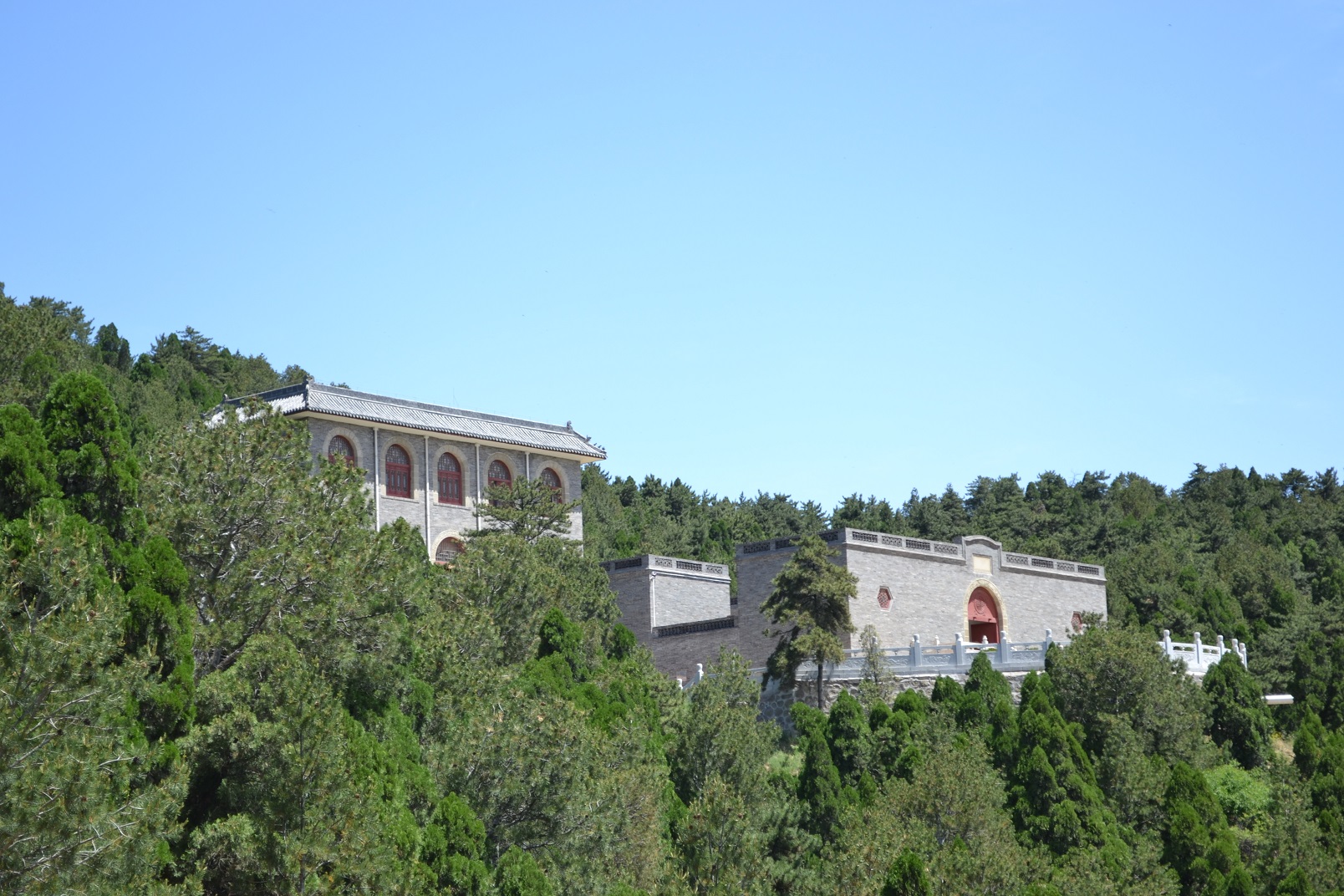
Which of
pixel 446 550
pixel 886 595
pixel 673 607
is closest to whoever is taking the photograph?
pixel 886 595

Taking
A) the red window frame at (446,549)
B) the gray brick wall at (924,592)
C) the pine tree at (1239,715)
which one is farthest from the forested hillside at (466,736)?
the gray brick wall at (924,592)

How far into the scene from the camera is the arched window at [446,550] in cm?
4478

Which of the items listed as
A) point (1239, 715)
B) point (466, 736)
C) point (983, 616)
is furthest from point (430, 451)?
point (466, 736)

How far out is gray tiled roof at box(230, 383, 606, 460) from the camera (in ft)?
142

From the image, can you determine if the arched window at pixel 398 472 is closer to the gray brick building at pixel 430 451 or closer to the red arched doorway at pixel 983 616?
the gray brick building at pixel 430 451

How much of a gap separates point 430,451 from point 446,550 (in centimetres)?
284

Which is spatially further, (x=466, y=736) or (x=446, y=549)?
(x=446, y=549)

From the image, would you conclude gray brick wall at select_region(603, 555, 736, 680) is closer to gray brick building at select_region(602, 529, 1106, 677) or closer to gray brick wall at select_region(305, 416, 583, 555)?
gray brick building at select_region(602, 529, 1106, 677)

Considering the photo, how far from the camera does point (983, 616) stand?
148ft

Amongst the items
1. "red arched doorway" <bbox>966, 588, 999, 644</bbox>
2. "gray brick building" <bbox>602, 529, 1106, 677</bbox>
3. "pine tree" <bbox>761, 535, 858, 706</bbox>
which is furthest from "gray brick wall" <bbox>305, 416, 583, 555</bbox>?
"red arched doorway" <bbox>966, 588, 999, 644</bbox>

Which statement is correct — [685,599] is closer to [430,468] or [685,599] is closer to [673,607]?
[673,607]

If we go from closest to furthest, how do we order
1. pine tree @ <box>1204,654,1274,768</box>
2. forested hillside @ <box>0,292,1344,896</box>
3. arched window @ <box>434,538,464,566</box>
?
1. forested hillside @ <box>0,292,1344,896</box>
2. pine tree @ <box>1204,654,1274,768</box>
3. arched window @ <box>434,538,464,566</box>

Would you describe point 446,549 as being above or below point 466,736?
above

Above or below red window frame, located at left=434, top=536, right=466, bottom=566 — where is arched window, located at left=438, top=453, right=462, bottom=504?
above
